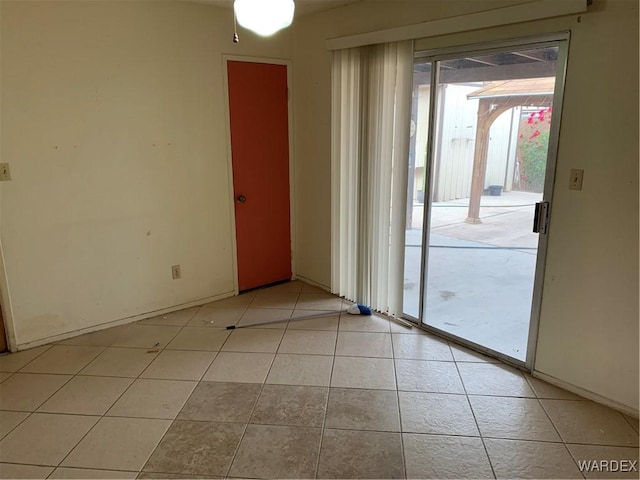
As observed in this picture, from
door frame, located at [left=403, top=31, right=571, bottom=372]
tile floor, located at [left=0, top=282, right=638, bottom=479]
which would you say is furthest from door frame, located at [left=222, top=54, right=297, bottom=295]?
door frame, located at [left=403, top=31, right=571, bottom=372]

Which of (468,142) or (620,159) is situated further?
(468,142)

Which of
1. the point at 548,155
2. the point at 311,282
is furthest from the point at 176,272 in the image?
the point at 548,155

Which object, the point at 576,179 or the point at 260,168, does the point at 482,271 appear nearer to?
the point at 576,179

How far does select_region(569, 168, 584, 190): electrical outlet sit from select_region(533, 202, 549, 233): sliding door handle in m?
0.16

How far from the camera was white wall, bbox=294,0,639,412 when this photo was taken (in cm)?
206

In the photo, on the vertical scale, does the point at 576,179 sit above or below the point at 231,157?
below

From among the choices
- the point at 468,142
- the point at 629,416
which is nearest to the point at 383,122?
the point at 468,142

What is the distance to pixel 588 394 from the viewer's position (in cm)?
239

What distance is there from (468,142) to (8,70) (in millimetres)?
3025

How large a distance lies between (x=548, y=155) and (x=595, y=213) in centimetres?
40

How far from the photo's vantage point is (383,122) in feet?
10.3

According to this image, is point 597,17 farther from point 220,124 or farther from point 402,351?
point 220,124

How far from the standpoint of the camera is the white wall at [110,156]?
275 centimetres

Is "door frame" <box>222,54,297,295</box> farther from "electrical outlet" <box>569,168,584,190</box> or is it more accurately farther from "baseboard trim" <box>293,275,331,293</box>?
"electrical outlet" <box>569,168,584,190</box>
